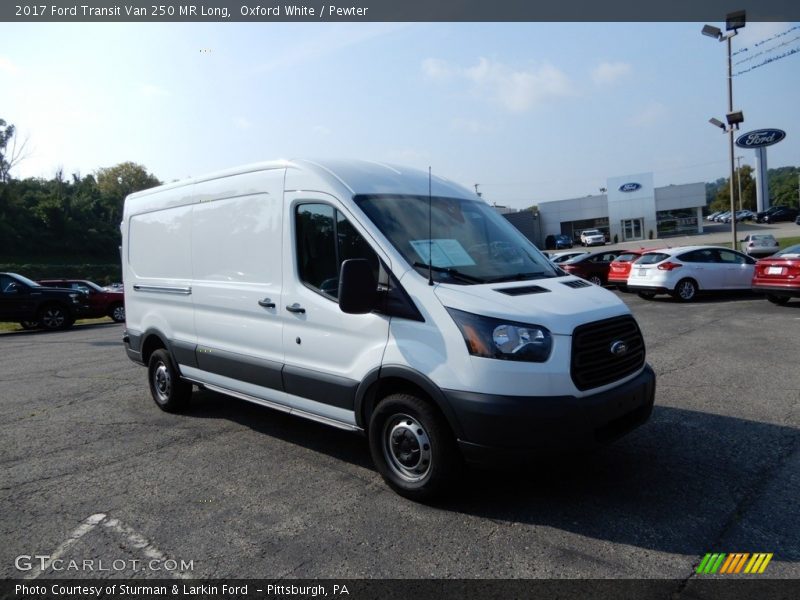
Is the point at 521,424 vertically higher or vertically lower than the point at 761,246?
lower

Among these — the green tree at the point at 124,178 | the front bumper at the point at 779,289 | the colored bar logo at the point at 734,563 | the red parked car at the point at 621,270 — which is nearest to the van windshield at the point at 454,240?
the colored bar logo at the point at 734,563

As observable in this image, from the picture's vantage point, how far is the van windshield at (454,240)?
13.3ft

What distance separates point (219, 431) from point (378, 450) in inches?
90.5

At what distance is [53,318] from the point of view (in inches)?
690

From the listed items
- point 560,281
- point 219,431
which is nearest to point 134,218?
point 219,431

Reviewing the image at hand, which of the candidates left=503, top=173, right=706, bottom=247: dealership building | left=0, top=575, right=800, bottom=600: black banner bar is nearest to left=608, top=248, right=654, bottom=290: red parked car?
left=0, top=575, right=800, bottom=600: black banner bar

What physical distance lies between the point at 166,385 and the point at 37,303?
13.5 meters

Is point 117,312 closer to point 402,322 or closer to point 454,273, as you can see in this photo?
point 402,322

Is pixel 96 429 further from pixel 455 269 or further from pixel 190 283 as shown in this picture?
pixel 455 269

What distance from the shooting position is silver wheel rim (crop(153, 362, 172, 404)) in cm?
640

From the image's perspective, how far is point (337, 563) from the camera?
10.5 ft

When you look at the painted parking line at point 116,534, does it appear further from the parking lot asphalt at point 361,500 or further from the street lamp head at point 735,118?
the street lamp head at point 735,118

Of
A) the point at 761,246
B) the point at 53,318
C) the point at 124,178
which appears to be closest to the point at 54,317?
the point at 53,318

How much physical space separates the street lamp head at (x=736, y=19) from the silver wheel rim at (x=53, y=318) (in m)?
25.9
